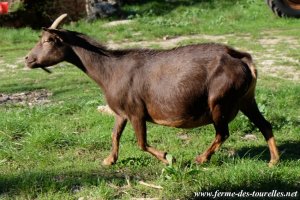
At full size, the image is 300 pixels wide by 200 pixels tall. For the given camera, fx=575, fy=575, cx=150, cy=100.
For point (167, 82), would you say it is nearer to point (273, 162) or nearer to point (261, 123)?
point (261, 123)

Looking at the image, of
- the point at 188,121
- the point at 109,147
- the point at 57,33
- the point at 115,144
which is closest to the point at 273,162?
the point at 188,121

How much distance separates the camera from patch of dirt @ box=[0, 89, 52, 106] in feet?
32.6

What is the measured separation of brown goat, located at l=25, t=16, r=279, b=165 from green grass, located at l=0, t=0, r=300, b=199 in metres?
0.34

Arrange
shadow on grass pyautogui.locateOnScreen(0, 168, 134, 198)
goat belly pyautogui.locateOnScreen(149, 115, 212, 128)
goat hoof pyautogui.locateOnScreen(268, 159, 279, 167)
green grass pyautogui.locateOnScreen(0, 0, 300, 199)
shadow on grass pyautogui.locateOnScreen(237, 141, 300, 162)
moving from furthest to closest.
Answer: shadow on grass pyautogui.locateOnScreen(237, 141, 300, 162)
goat belly pyautogui.locateOnScreen(149, 115, 212, 128)
goat hoof pyautogui.locateOnScreen(268, 159, 279, 167)
shadow on grass pyautogui.locateOnScreen(0, 168, 134, 198)
green grass pyautogui.locateOnScreen(0, 0, 300, 199)

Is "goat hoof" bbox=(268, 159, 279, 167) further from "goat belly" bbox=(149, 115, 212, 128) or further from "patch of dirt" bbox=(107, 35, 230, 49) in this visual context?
"patch of dirt" bbox=(107, 35, 230, 49)

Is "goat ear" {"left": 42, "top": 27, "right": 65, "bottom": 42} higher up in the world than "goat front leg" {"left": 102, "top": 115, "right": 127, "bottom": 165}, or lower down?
higher up

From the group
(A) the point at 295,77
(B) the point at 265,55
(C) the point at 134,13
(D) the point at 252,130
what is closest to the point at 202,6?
(C) the point at 134,13

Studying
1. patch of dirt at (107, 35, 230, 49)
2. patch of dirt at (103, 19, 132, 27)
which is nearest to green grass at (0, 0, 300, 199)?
patch of dirt at (107, 35, 230, 49)

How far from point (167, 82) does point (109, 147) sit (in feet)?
4.66

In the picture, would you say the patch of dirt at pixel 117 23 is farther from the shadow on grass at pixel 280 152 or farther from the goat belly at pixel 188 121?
the goat belly at pixel 188 121

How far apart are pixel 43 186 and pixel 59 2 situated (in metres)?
13.1

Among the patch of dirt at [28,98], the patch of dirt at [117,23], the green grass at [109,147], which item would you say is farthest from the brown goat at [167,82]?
the patch of dirt at [117,23]

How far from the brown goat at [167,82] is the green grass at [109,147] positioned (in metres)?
0.34

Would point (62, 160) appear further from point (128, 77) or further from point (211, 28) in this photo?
point (211, 28)
